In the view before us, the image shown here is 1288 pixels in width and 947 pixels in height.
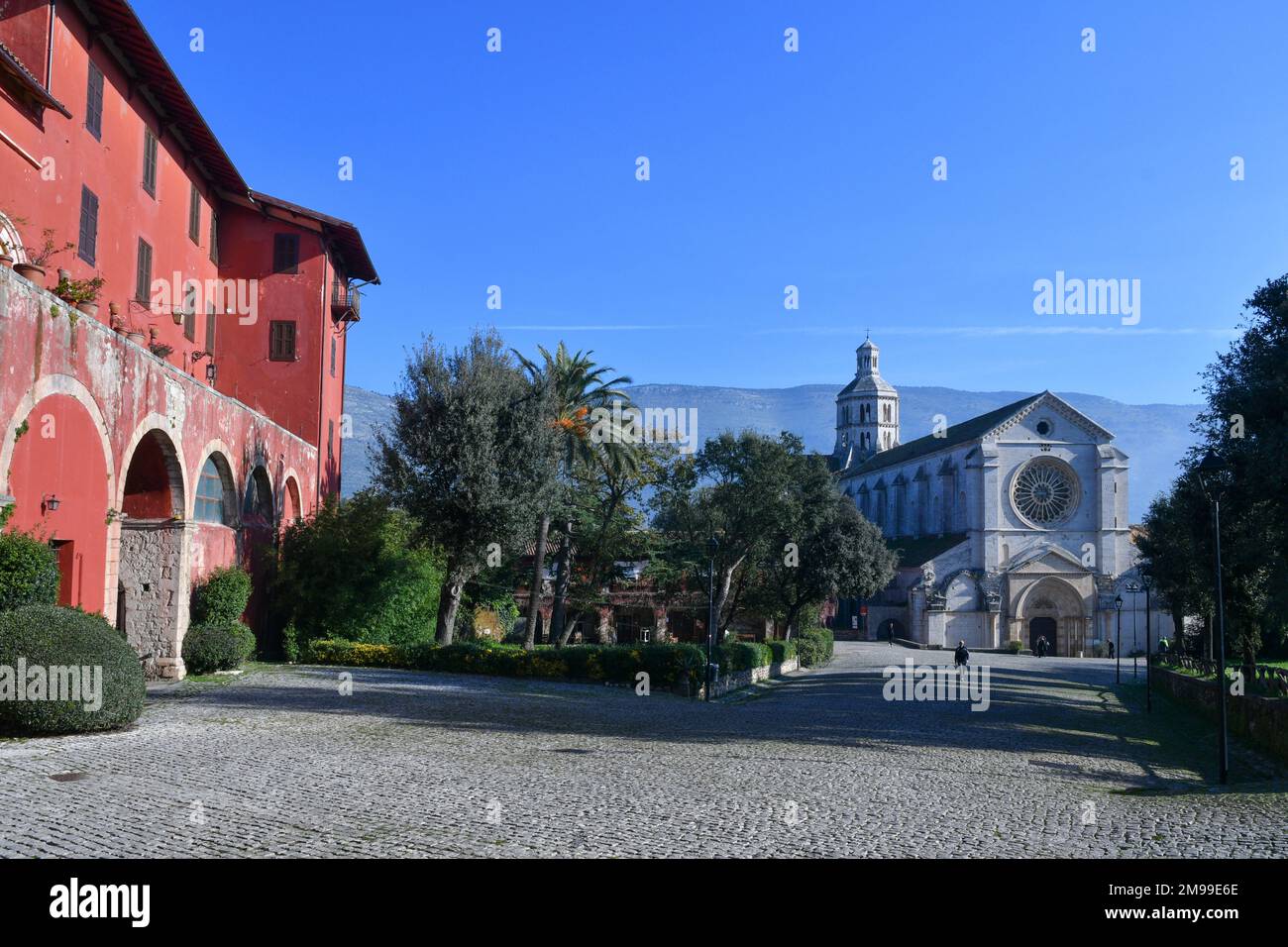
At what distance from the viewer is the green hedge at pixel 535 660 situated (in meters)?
28.0

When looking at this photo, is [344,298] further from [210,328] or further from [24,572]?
[24,572]

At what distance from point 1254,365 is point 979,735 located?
368 inches

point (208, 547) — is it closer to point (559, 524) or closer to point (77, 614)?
point (77, 614)

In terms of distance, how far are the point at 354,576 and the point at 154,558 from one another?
8525 millimetres

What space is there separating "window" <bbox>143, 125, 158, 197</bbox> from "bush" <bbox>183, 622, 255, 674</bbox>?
11.4m

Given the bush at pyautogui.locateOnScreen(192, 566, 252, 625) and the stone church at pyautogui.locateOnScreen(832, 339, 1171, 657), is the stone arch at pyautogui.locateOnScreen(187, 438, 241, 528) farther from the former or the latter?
the stone church at pyautogui.locateOnScreen(832, 339, 1171, 657)

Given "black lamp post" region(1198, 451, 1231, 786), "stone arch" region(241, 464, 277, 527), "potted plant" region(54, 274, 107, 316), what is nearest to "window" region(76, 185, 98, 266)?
"potted plant" region(54, 274, 107, 316)

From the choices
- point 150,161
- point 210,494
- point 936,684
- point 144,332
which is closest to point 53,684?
point 210,494

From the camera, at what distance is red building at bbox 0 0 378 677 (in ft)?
55.2

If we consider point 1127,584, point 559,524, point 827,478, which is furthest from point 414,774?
point 1127,584

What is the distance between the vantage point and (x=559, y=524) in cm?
4419

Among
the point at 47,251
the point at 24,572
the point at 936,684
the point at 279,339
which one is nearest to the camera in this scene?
the point at 24,572
